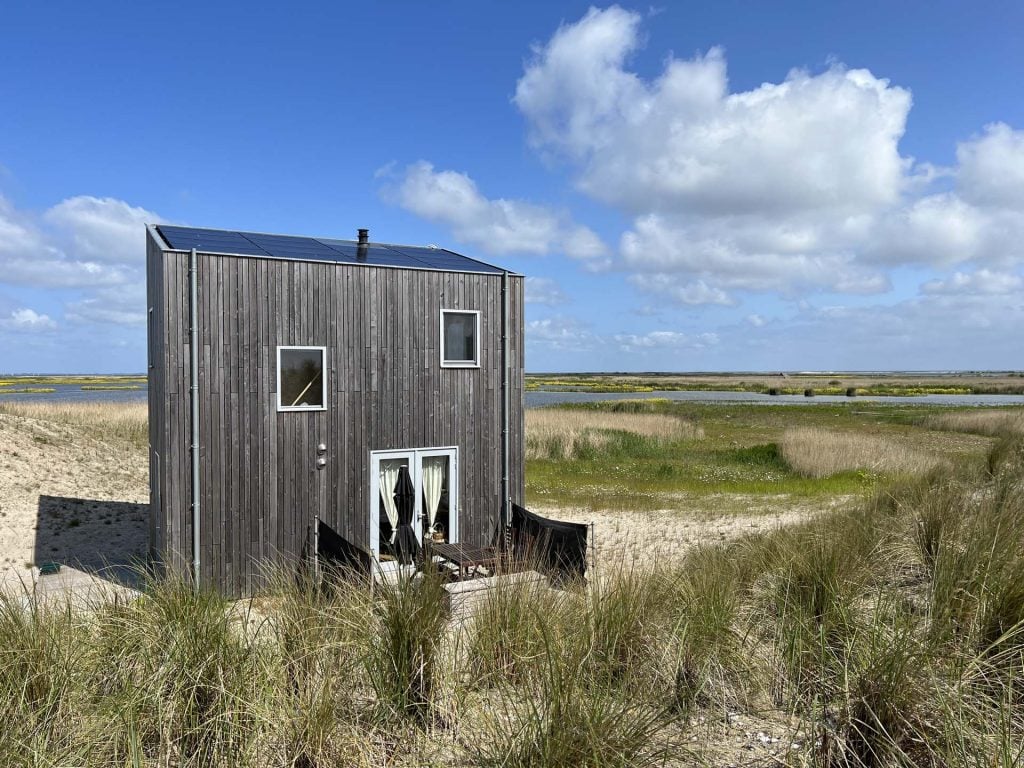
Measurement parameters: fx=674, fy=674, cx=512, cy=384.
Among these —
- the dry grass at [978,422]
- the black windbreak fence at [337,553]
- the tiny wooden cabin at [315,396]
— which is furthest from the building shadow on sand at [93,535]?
the dry grass at [978,422]

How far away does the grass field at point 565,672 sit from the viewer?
11.1 feet

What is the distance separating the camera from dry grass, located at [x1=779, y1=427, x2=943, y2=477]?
59.9ft

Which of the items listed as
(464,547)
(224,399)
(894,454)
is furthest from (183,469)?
(894,454)

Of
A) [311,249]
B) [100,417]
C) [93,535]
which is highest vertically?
[311,249]

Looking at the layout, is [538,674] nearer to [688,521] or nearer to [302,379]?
[302,379]

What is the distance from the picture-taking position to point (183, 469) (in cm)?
841

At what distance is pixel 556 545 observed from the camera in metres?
8.76

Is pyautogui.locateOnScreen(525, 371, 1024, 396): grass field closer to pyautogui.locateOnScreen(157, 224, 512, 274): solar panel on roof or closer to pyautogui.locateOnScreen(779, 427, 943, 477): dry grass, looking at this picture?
pyautogui.locateOnScreen(779, 427, 943, 477): dry grass

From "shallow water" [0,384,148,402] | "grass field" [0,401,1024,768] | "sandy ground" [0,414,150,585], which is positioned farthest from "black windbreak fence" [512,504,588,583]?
"shallow water" [0,384,148,402]

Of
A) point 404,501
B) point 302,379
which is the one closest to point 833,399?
point 404,501

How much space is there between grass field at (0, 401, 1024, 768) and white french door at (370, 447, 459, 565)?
4.42 meters

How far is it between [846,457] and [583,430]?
9.15m

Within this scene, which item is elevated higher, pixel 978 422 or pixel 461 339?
pixel 461 339

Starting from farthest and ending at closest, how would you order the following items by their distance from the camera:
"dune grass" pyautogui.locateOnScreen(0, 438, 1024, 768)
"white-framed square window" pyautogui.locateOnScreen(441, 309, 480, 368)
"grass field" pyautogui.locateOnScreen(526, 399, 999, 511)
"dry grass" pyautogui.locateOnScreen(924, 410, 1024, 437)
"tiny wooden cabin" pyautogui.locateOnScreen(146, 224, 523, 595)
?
"dry grass" pyautogui.locateOnScreen(924, 410, 1024, 437), "grass field" pyautogui.locateOnScreen(526, 399, 999, 511), "white-framed square window" pyautogui.locateOnScreen(441, 309, 480, 368), "tiny wooden cabin" pyautogui.locateOnScreen(146, 224, 523, 595), "dune grass" pyautogui.locateOnScreen(0, 438, 1024, 768)
